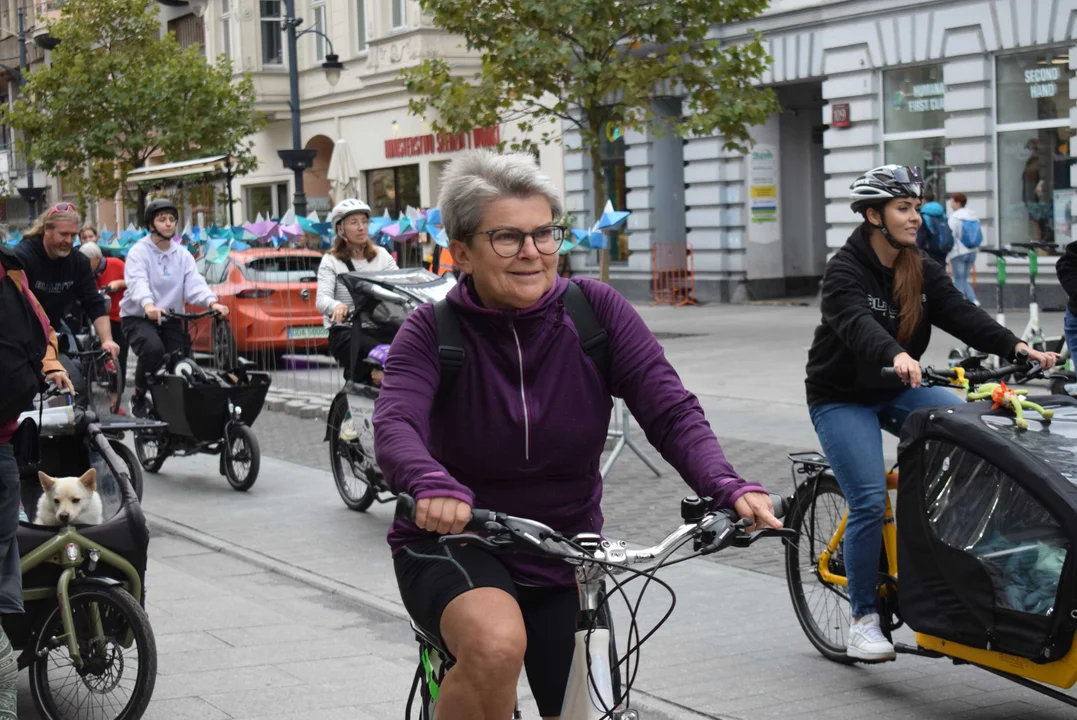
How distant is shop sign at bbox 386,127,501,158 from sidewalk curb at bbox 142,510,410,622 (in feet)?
72.2

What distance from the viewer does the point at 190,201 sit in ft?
97.2

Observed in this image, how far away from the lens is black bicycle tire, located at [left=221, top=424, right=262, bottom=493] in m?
10.6

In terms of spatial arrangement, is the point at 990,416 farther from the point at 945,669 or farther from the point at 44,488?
the point at 44,488

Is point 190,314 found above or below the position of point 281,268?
below

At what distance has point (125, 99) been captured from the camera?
34844 mm

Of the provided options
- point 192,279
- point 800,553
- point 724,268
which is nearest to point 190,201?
→ point 724,268

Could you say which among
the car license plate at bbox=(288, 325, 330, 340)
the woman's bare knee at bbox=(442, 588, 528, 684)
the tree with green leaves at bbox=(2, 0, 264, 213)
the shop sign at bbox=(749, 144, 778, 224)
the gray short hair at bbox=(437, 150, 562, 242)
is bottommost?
the car license plate at bbox=(288, 325, 330, 340)

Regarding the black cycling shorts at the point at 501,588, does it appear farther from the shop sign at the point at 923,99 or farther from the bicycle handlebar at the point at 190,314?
the shop sign at the point at 923,99

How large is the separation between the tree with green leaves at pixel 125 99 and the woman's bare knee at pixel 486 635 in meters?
31.6

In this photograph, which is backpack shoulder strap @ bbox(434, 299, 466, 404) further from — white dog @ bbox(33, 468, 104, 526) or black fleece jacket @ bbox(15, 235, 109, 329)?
black fleece jacket @ bbox(15, 235, 109, 329)

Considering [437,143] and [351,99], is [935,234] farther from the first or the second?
[351,99]

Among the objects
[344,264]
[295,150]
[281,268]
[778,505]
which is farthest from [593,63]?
[778,505]

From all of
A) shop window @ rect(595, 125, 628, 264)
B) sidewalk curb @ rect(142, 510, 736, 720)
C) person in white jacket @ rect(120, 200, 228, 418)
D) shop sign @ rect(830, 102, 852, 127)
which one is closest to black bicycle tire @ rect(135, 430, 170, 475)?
person in white jacket @ rect(120, 200, 228, 418)

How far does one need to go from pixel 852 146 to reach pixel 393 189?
47.5 feet
